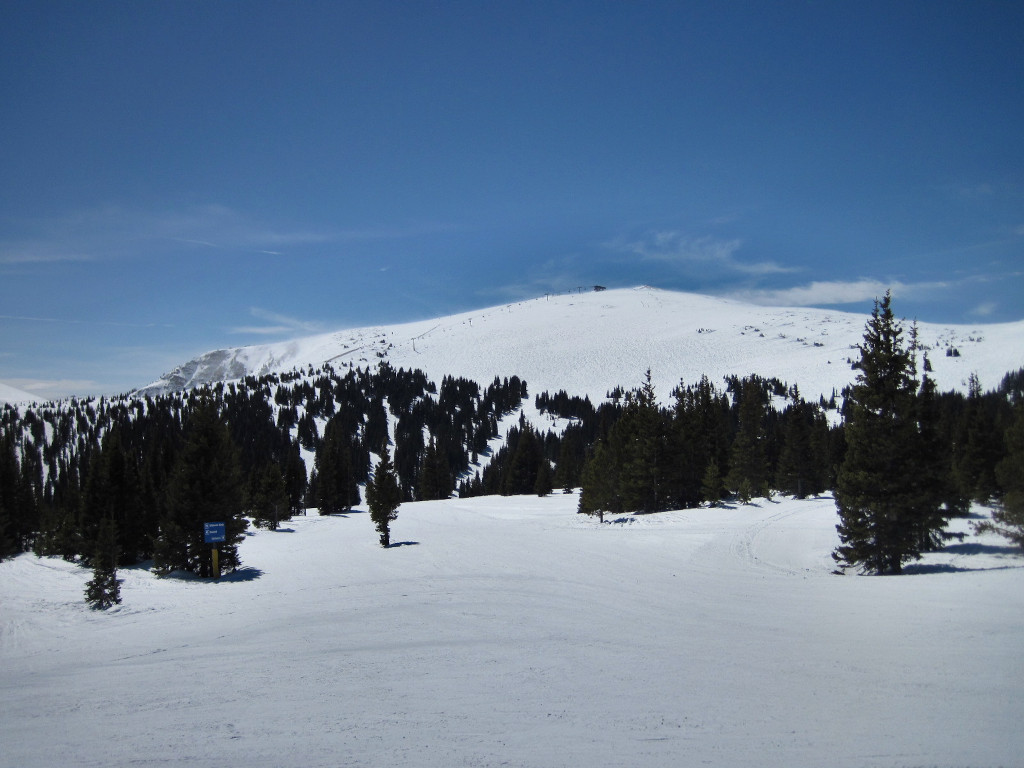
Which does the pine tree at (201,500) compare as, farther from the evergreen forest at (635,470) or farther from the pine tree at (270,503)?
the pine tree at (270,503)

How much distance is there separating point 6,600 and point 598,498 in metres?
33.1

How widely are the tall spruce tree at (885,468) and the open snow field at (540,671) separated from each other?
1344 mm

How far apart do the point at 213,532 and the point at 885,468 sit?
2623cm

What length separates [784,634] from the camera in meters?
11.4

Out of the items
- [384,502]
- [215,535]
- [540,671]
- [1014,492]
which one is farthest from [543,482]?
[540,671]

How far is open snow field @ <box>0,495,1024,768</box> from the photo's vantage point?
6875 mm

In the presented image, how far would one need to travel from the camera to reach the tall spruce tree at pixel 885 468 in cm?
1945

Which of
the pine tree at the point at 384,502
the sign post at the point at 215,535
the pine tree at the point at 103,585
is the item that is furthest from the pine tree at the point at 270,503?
the pine tree at the point at 103,585

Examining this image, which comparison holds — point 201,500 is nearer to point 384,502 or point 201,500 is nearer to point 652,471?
point 384,502

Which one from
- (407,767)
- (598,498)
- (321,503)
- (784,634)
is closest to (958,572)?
(784,634)

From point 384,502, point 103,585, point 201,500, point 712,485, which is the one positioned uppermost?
point 201,500

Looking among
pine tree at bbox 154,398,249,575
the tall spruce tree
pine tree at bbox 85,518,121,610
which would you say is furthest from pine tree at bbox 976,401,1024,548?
pine tree at bbox 154,398,249,575

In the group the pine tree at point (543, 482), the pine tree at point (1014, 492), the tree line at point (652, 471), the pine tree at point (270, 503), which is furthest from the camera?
the pine tree at point (543, 482)

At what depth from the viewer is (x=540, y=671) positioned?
9.73 metres
